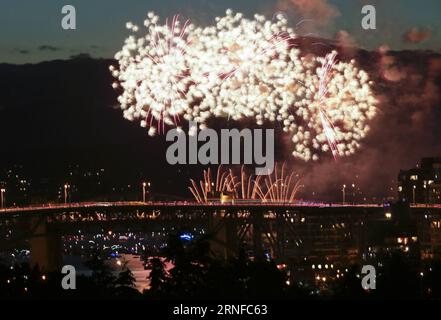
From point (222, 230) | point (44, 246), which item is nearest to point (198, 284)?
point (44, 246)

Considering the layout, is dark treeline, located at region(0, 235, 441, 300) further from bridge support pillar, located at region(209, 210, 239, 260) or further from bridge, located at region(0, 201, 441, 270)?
bridge support pillar, located at region(209, 210, 239, 260)

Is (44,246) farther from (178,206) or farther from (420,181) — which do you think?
(420,181)

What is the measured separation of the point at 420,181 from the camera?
133 m

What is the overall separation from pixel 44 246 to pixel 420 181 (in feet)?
175

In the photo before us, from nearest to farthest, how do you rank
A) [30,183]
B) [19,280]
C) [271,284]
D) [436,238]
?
[271,284] → [19,280] → [436,238] → [30,183]

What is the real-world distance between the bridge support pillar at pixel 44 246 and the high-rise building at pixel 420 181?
153 ft

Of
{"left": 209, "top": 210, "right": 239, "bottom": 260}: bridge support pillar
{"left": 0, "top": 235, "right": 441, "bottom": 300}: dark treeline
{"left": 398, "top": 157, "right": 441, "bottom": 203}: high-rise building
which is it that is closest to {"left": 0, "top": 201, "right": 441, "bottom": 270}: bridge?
{"left": 209, "top": 210, "right": 239, "bottom": 260}: bridge support pillar

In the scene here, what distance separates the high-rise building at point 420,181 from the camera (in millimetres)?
130625

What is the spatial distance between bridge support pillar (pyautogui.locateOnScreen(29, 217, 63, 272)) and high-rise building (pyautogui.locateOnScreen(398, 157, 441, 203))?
46542mm

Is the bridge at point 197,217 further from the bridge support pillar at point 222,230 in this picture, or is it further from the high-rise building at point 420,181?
the high-rise building at point 420,181
